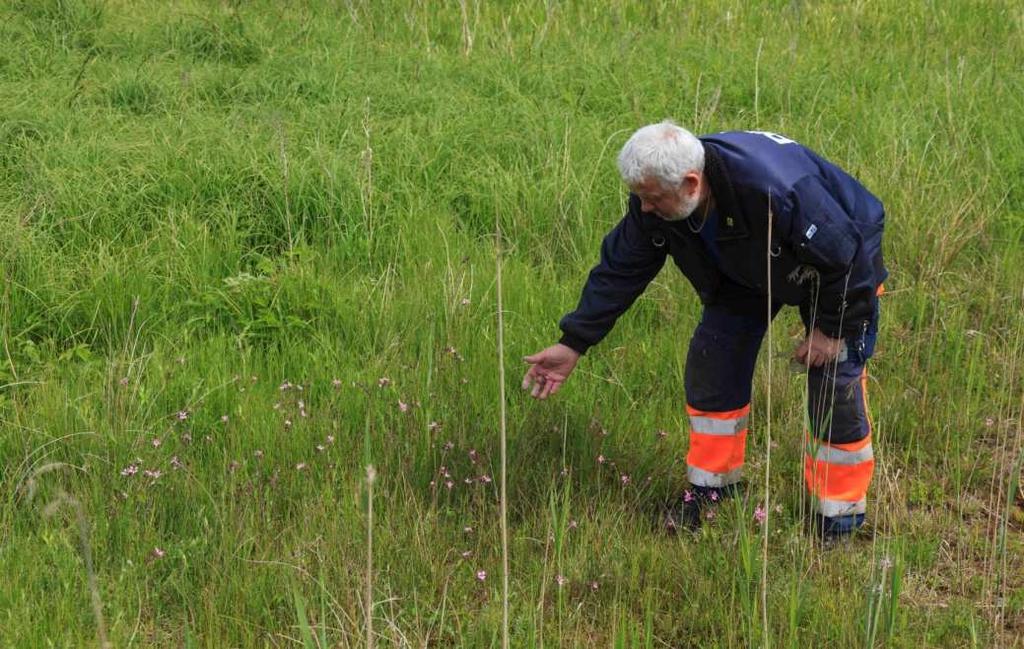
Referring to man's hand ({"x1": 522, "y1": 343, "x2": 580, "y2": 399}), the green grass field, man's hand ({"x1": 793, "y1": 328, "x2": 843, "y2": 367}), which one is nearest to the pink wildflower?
the green grass field

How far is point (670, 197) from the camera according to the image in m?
→ 3.49

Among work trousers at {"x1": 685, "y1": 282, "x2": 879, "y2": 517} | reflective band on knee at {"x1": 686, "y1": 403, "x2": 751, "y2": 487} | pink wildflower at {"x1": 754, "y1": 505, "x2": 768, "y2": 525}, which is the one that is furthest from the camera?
reflective band on knee at {"x1": 686, "y1": 403, "x2": 751, "y2": 487}

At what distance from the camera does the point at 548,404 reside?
14.4 ft

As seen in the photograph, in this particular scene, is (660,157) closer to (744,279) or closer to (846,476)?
(744,279)

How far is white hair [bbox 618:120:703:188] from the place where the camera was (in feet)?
11.1

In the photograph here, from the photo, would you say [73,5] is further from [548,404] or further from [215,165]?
[548,404]

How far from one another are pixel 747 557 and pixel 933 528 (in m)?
1.33

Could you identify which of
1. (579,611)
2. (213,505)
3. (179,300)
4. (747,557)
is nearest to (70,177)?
(179,300)

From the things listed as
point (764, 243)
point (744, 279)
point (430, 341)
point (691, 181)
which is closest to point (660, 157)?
point (691, 181)

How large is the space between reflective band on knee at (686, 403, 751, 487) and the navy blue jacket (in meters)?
0.39

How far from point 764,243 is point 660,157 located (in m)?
0.46

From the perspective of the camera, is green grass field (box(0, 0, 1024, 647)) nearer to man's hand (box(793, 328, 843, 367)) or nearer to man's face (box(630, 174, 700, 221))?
man's hand (box(793, 328, 843, 367))

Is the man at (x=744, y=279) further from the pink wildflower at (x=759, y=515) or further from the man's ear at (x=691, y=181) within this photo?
the pink wildflower at (x=759, y=515)

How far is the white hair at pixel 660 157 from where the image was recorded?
3398mm
